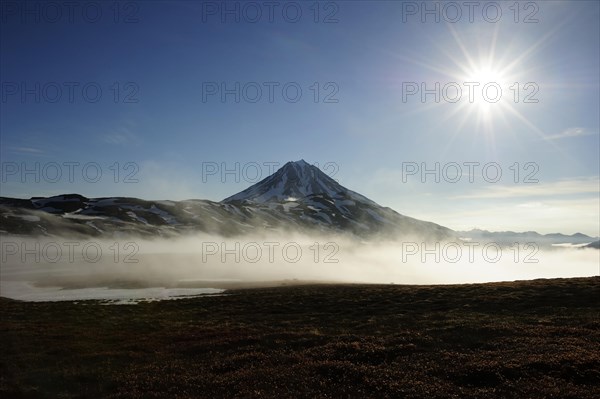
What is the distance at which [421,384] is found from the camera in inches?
712

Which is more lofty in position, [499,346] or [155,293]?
[499,346]

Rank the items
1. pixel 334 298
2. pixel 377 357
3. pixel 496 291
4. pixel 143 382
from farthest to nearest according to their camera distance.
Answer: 1. pixel 334 298
2. pixel 496 291
3. pixel 377 357
4. pixel 143 382

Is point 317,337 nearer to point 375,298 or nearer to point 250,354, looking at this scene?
point 250,354

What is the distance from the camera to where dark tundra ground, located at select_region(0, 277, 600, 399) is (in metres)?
18.5

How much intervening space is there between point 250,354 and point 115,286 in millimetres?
78020

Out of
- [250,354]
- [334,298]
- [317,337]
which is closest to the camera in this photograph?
[250,354]

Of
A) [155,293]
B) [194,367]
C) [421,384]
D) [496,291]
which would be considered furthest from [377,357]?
[155,293]

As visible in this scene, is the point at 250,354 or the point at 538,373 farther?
the point at 250,354

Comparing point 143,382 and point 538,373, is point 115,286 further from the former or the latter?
point 538,373

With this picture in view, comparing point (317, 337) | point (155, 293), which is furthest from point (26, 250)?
point (317, 337)

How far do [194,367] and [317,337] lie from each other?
10567 mm

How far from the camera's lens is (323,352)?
81.7 ft

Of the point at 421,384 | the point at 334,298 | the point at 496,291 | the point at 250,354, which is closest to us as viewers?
the point at 421,384

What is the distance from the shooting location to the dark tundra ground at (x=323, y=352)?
730 inches
